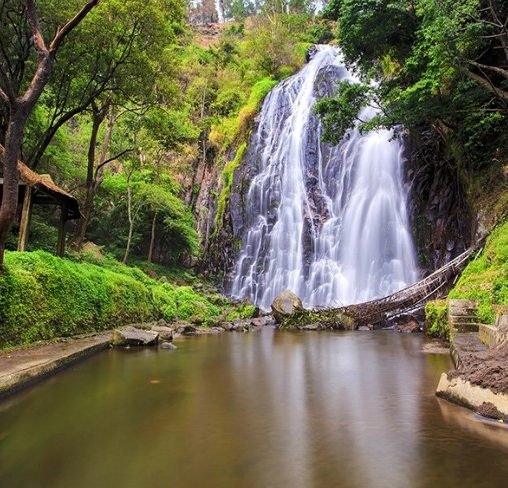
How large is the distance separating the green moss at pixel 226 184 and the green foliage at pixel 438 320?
2000cm

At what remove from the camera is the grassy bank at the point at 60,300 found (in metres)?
7.92

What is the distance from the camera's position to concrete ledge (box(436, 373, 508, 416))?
15.1 feet

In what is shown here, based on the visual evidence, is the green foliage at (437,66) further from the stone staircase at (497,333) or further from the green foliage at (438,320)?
the stone staircase at (497,333)

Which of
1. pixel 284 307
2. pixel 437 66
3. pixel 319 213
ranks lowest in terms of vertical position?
pixel 284 307

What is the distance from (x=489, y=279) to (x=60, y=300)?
9.70m

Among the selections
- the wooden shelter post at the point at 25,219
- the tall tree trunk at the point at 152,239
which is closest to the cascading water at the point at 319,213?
the tall tree trunk at the point at 152,239

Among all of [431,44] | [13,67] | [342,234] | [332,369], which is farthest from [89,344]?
[342,234]

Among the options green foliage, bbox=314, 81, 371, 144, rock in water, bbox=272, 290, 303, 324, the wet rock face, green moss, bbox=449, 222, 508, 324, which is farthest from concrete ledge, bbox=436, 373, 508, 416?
the wet rock face

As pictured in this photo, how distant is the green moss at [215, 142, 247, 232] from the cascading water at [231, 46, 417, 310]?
1.17 metres

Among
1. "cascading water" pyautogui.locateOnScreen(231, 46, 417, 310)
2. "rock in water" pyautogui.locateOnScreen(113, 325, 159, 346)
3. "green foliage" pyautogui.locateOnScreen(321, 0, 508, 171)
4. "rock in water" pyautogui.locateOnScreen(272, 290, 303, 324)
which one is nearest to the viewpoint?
"rock in water" pyautogui.locateOnScreen(113, 325, 159, 346)

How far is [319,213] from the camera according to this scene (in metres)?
26.1

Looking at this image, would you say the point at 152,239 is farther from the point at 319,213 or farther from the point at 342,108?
the point at 342,108

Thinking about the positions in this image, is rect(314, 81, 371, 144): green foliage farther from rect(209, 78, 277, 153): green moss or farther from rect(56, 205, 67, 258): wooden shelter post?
rect(209, 78, 277, 153): green moss

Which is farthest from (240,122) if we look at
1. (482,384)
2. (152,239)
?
(482,384)
